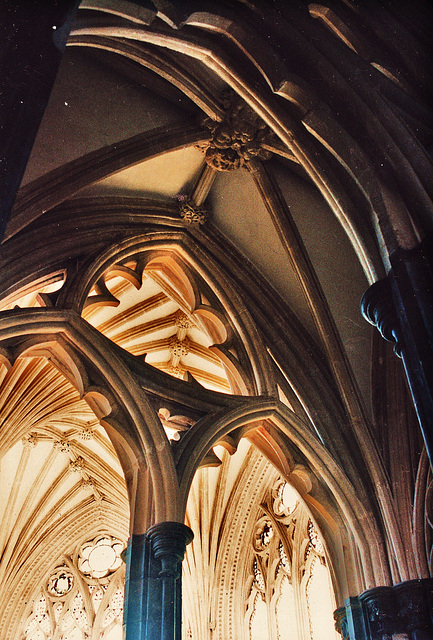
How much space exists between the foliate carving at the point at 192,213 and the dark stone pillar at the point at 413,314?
164 inches

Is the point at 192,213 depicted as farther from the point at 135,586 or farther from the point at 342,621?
the point at 342,621

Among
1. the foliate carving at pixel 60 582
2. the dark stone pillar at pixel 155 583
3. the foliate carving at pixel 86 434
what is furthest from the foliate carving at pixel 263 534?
the dark stone pillar at pixel 155 583

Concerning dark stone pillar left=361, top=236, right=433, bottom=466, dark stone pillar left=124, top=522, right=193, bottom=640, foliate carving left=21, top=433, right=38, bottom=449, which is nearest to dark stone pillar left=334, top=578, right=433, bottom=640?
dark stone pillar left=124, top=522, right=193, bottom=640

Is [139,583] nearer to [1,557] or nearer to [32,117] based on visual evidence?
[32,117]

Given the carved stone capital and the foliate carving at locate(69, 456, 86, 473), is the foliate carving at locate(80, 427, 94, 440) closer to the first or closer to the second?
the foliate carving at locate(69, 456, 86, 473)

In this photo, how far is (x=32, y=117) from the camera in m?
2.84

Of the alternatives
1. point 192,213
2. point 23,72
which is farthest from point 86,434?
point 23,72

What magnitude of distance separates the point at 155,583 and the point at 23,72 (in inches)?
174

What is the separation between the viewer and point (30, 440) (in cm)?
1252

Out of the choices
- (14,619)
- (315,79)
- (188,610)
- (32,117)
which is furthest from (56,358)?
(14,619)

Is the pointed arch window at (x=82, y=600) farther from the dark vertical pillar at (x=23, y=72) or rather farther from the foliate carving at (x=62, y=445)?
the dark vertical pillar at (x=23, y=72)

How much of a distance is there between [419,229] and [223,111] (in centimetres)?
372

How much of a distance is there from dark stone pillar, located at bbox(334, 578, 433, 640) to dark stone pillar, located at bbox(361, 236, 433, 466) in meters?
3.21

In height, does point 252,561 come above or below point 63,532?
below
